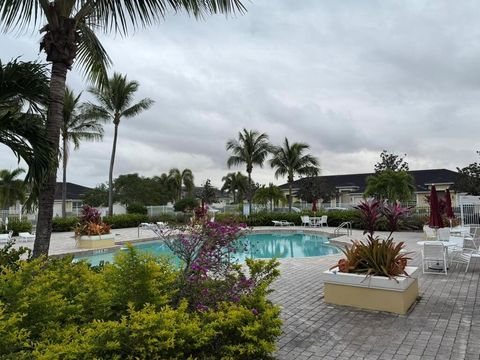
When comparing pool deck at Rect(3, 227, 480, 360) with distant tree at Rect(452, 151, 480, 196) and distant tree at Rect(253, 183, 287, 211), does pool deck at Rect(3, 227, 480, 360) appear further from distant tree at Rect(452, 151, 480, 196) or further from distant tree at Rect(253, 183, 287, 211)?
distant tree at Rect(452, 151, 480, 196)

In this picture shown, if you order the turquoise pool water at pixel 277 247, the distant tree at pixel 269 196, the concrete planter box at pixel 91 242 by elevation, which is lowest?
the turquoise pool water at pixel 277 247

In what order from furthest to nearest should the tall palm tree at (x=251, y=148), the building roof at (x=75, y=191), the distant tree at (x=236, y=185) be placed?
1. the distant tree at (x=236, y=185)
2. the building roof at (x=75, y=191)
3. the tall palm tree at (x=251, y=148)

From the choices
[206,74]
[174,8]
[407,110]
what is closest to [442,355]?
[174,8]

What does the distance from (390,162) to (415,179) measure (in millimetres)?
5300

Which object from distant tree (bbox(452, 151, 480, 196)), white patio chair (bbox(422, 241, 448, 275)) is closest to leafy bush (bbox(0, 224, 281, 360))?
white patio chair (bbox(422, 241, 448, 275))

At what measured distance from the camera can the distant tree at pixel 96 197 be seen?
4594 centimetres

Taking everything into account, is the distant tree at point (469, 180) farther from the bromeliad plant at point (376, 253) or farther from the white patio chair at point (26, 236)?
the white patio chair at point (26, 236)

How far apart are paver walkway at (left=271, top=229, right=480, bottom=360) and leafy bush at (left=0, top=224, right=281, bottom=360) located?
3.37 feet

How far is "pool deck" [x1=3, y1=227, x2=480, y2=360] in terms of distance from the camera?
12.5 ft

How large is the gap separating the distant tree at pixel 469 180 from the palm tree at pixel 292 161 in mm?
11545

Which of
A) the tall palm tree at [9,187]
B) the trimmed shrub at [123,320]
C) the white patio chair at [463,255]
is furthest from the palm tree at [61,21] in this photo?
the tall palm tree at [9,187]

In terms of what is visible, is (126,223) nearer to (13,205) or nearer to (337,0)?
(13,205)

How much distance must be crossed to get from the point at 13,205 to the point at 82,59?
106ft

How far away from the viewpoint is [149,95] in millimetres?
26703
